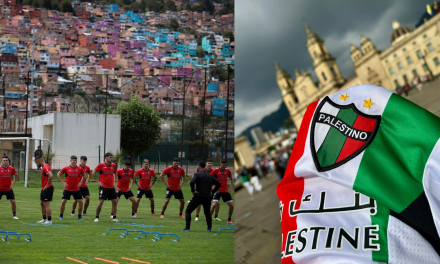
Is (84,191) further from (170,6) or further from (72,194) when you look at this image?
(170,6)

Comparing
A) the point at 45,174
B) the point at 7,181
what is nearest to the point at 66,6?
the point at 45,174

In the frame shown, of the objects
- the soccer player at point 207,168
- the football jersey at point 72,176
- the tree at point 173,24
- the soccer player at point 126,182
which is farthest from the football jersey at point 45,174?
the tree at point 173,24

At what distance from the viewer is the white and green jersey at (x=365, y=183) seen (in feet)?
1.24

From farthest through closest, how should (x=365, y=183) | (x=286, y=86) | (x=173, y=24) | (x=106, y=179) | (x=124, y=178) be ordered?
(x=173, y=24) < (x=124, y=178) < (x=106, y=179) < (x=286, y=86) < (x=365, y=183)

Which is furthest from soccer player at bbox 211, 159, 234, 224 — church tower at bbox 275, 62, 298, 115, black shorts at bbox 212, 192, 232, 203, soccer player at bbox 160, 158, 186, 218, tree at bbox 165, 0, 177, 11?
tree at bbox 165, 0, 177, 11

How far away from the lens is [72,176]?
3580 millimetres

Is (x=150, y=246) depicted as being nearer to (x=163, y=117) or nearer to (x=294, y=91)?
(x=163, y=117)

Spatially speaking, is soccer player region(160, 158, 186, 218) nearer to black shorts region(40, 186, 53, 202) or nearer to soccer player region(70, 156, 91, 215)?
soccer player region(70, 156, 91, 215)

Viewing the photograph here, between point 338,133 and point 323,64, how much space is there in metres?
2.42

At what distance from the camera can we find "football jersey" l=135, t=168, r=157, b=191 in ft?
12.6

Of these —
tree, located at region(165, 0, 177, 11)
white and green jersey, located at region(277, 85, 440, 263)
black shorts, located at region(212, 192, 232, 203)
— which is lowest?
black shorts, located at region(212, 192, 232, 203)

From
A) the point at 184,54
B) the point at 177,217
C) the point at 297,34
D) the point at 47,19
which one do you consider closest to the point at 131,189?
the point at 177,217

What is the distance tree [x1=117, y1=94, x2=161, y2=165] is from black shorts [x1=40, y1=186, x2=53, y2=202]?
0.70 meters

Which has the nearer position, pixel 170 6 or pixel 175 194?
pixel 175 194
